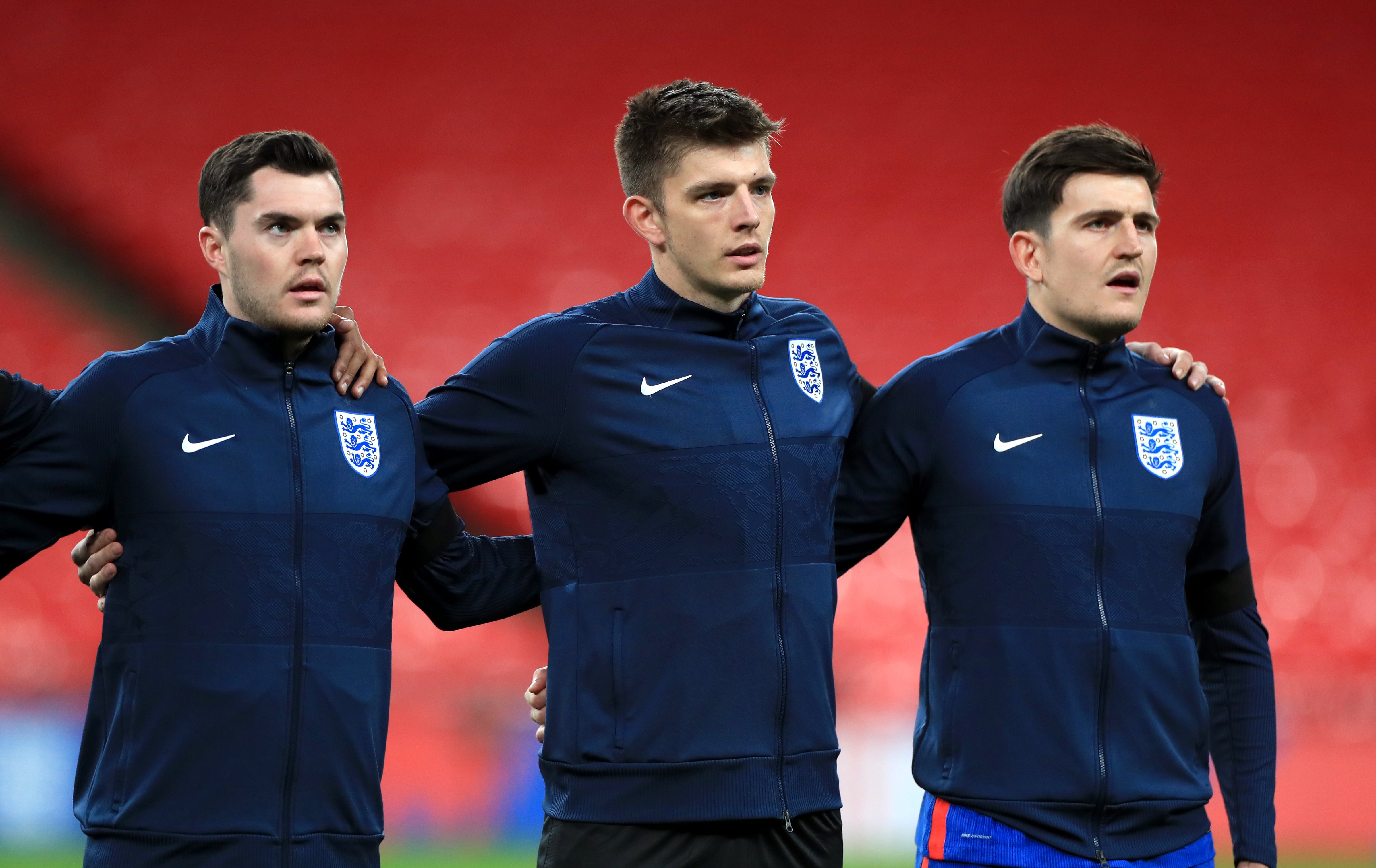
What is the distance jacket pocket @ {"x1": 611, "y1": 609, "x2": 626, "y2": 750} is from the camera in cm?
187

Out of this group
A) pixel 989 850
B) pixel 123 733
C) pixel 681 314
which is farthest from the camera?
pixel 681 314

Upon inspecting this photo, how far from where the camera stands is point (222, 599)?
1739 mm

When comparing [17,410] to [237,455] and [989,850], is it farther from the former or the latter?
[989,850]

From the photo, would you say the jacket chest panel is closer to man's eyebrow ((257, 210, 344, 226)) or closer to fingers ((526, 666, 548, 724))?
man's eyebrow ((257, 210, 344, 226))

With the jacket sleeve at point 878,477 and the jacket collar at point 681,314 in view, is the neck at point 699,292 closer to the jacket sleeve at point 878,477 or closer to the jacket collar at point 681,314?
the jacket collar at point 681,314

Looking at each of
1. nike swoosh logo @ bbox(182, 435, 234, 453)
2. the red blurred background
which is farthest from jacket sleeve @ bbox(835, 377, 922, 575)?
the red blurred background

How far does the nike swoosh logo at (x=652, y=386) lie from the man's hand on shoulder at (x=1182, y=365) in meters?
0.78

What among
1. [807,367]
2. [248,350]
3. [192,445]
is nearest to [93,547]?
[192,445]

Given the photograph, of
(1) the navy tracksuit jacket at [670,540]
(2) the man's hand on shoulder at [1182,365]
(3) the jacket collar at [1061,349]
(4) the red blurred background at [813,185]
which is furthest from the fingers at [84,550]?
(4) the red blurred background at [813,185]

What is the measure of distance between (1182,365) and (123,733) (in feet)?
5.33

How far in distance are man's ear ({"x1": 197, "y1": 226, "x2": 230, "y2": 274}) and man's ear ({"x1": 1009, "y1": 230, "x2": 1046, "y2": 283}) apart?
1.15m

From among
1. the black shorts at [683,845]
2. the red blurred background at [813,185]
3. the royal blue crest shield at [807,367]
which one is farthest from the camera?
the red blurred background at [813,185]

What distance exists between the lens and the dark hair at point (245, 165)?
6.19 feet

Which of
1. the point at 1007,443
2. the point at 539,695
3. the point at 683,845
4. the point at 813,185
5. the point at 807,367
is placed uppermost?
the point at 813,185
